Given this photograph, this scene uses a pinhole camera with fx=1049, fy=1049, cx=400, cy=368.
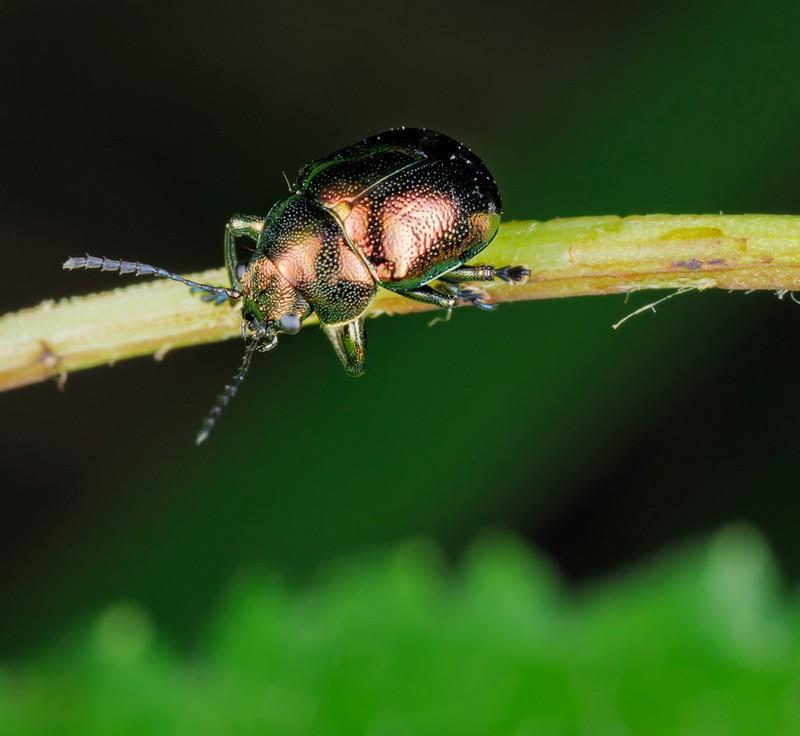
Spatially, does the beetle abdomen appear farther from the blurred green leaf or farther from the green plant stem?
the blurred green leaf

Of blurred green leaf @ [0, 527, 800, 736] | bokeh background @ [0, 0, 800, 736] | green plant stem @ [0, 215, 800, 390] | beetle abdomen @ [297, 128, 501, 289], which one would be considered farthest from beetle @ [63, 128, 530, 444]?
bokeh background @ [0, 0, 800, 736]

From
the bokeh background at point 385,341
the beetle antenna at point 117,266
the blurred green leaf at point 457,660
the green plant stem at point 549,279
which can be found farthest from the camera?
the bokeh background at point 385,341

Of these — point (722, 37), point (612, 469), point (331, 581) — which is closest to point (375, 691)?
point (331, 581)

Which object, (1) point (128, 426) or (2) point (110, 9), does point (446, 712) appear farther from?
(2) point (110, 9)

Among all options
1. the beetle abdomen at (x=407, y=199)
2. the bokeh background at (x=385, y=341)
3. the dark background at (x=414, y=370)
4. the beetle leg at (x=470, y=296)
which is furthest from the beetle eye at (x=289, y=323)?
the dark background at (x=414, y=370)

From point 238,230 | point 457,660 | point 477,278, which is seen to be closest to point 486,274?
point 477,278

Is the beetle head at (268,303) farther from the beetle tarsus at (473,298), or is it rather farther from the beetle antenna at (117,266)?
the beetle tarsus at (473,298)

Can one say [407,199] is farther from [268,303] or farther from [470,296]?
[268,303]
